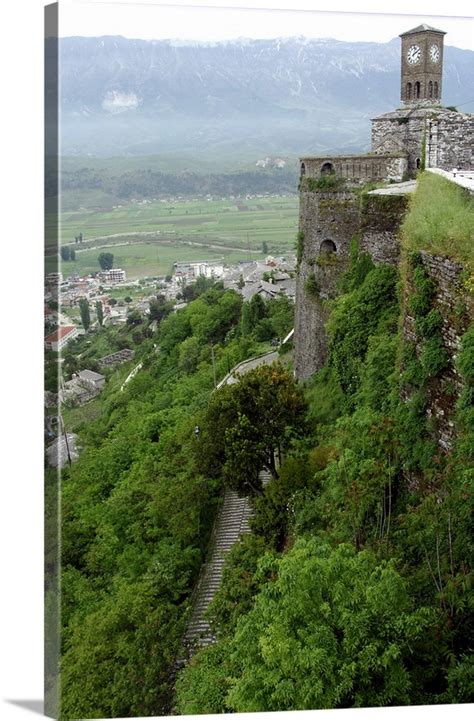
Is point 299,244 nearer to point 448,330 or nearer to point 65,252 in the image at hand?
point 448,330

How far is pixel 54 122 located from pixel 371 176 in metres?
9.04

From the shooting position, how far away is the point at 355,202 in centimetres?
1358

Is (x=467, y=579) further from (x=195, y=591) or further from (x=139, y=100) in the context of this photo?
(x=139, y=100)

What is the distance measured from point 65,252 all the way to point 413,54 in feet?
27.1

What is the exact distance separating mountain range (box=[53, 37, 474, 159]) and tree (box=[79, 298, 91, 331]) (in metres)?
1.39

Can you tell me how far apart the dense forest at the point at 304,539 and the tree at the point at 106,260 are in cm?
233

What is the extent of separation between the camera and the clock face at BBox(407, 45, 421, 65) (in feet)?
36.5

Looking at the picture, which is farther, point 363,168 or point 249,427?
point 363,168

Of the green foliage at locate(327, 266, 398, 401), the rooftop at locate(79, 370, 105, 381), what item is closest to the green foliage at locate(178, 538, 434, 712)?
the green foliage at locate(327, 266, 398, 401)

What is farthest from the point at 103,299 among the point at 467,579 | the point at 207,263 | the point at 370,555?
the point at 207,263

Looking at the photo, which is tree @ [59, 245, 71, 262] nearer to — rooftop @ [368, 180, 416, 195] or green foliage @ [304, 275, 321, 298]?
rooftop @ [368, 180, 416, 195]

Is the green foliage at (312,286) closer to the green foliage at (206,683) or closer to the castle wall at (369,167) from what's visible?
the castle wall at (369,167)

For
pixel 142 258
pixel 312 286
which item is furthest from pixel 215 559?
pixel 312 286

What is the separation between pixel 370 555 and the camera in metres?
5.86
